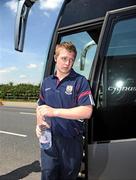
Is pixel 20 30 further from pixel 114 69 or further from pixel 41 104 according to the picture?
pixel 114 69

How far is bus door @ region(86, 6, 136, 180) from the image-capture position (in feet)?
11.3

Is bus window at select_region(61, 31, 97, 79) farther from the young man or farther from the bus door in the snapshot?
the young man

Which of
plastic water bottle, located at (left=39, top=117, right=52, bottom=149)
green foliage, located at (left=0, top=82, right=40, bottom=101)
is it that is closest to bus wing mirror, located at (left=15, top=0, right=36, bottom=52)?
plastic water bottle, located at (left=39, top=117, right=52, bottom=149)

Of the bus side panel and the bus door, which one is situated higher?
the bus door

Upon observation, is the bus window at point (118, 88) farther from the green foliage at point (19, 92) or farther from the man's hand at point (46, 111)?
the green foliage at point (19, 92)

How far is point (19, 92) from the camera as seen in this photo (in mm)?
37625

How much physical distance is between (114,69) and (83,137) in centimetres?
68

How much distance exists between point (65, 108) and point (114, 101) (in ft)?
1.61

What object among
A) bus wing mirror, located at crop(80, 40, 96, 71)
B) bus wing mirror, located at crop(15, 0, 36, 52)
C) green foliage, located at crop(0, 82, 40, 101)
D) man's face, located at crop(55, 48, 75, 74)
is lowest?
man's face, located at crop(55, 48, 75, 74)

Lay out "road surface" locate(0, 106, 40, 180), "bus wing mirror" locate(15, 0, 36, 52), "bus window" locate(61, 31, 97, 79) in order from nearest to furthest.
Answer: "bus wing mirror" locate(15, 0, 36, 52), "bus window" locate(61, 31, 97, 79), "road surface" locate(0, 106, 40, 180)

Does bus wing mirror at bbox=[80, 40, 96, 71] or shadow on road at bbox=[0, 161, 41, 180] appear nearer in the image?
bus wing mirror at bbox=[80, 40, 96, 71]

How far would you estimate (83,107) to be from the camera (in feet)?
10.7

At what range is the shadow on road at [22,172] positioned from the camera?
614 centimetres

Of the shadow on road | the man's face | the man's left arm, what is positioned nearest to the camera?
the man's left arm
